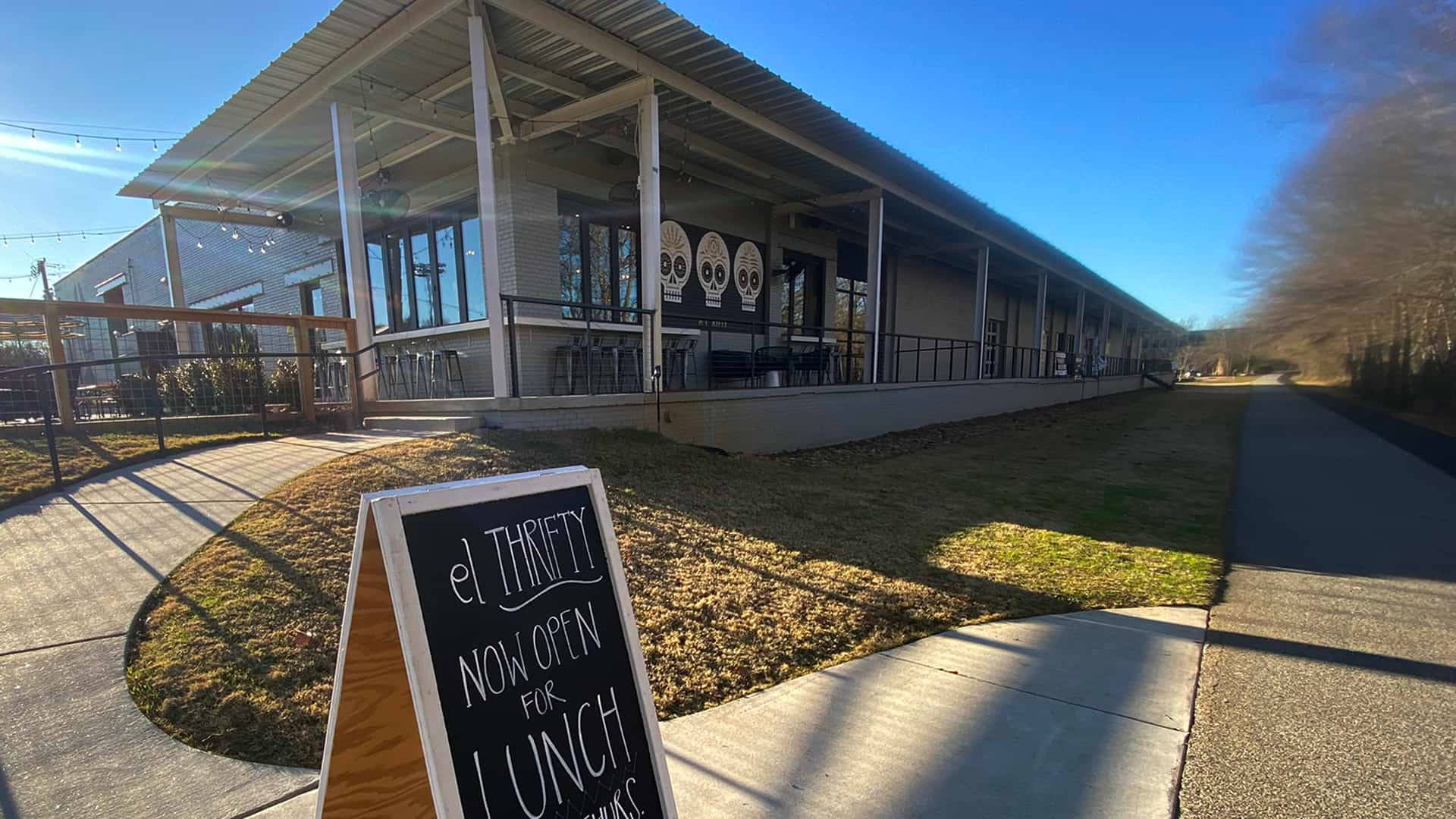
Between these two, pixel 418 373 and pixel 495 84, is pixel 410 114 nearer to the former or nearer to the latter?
pixel 495 84

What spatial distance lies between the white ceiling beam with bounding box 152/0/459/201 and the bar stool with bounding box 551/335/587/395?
3.76 metres

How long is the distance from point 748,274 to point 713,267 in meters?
1.06

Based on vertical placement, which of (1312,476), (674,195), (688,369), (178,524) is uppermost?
(674,195)

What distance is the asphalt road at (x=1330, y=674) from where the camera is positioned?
1.87m

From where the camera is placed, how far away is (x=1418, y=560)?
437cm

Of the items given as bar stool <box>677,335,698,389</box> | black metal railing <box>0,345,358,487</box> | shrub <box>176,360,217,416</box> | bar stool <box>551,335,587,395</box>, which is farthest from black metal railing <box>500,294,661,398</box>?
shrub <box>176,360,217,416</box>

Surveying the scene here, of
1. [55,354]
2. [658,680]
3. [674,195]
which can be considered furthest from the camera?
[674,195]

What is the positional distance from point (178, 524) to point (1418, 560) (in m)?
8.53

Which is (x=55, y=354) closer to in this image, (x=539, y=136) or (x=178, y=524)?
(x=178, y=524)

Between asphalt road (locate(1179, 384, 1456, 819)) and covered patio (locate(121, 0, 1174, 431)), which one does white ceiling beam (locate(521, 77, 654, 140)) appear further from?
asphalt road (locate(1179, 384, 1456, 819))

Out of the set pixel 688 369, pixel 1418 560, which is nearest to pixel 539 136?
pixel 688 369

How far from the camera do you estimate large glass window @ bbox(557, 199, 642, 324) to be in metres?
8.75

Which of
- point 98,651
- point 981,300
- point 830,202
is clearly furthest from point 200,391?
point 981,300

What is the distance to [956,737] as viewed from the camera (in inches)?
85.0
